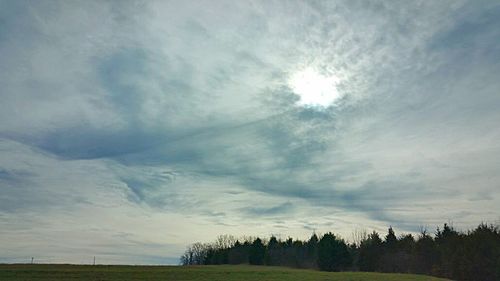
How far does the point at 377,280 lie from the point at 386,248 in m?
A: 52.0

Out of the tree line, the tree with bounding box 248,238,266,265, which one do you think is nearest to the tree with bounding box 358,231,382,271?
the tree line

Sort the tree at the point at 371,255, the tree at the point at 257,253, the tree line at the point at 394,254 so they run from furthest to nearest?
the tree at the point at 257,253
the tree at the point at 371,255
the tree line at the point at 394,254

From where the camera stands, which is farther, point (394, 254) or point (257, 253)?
point (257, 253)

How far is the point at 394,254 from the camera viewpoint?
343 ft

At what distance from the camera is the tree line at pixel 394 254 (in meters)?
79.6

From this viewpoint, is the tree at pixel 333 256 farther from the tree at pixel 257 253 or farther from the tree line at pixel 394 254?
the tree at pixel 257 253

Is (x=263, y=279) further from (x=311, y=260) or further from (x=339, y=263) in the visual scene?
(x=311, y=260)

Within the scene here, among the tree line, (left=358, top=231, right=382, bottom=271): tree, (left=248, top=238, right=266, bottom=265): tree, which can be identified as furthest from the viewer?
(left=248, top=238, right=266, bottom=265): tree

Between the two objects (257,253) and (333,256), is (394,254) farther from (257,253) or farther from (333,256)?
(257,253)

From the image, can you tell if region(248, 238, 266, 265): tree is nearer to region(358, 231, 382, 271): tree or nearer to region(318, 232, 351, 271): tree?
region(318, 232, 351, 271): tree

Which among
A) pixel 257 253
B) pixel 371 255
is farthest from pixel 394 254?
pixel 257 253

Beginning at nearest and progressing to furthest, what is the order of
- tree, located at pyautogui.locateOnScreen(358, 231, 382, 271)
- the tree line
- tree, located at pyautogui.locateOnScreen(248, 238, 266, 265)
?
the tree line
tree, located at pyautogui.locateOnScreen(358, 231, 382, 271)
tree, located at pyautogui.locateOnScreen(248, 238, 266, 265)

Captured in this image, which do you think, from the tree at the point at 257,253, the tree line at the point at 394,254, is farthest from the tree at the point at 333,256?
the tree at the point at 257,253

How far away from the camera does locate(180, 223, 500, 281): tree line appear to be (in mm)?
79625
